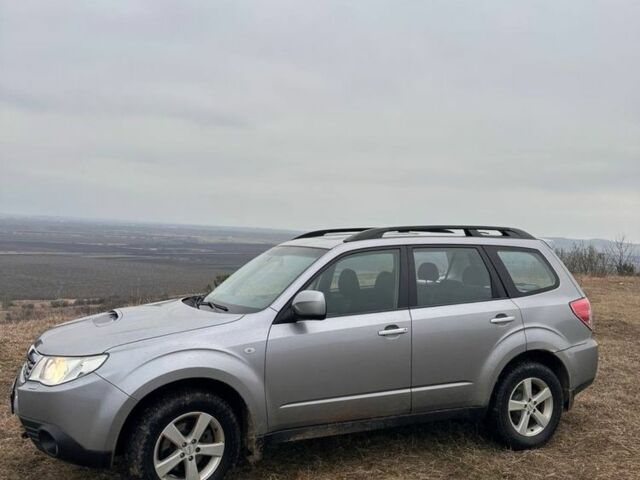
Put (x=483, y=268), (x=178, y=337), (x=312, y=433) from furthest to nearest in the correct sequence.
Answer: (x=483, y=268), (x=312, y=433), (x=178, y=337)

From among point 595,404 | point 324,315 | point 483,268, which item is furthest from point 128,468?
point 595,404

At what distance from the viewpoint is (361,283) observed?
4.65 meters

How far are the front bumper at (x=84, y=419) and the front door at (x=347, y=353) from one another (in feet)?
3.35

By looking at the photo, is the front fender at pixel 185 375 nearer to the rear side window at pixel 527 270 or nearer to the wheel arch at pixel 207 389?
the wheel arch at pixel 207 389

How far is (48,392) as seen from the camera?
12.1ft

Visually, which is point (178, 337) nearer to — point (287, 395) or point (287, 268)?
point (287, 395)

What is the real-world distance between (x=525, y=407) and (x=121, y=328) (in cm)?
323

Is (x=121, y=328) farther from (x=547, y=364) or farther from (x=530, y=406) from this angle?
(x=547, y=364)

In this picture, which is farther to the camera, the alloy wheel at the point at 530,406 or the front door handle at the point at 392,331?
the alloy wheel at the point at 530,406

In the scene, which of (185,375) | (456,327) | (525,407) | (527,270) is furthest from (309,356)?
(527,270)

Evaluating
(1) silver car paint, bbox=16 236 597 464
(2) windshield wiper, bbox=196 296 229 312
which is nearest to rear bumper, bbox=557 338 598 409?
(1) silver car paint, bbox=16 236 597 464

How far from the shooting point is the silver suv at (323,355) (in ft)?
12.3

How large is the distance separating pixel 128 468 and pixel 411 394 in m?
2.03

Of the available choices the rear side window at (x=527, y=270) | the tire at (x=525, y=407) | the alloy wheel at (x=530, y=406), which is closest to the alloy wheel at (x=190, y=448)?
the tire at (x=525, y=407)
